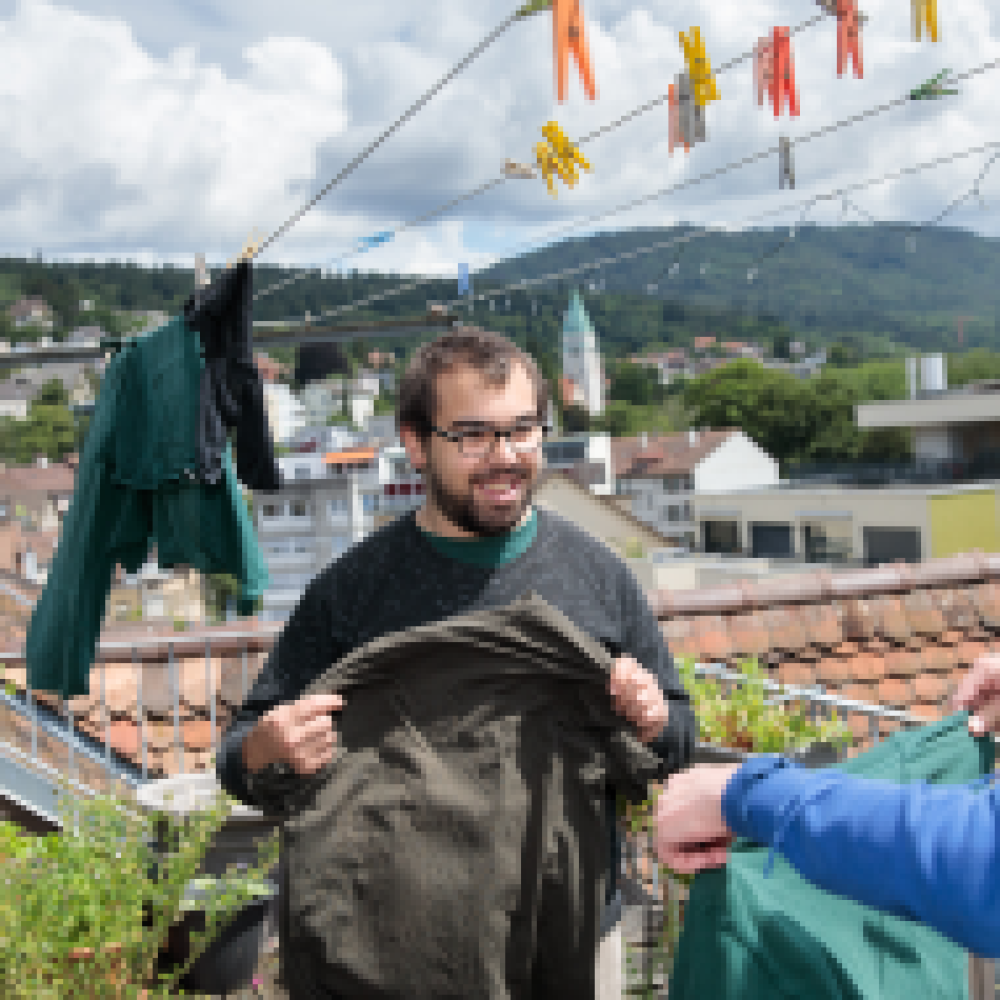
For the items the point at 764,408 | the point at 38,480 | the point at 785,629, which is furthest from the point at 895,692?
the point at 764,408

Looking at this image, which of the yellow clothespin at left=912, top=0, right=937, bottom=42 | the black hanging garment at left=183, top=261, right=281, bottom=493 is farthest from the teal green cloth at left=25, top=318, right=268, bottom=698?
the yellow clothespin at left=912, top=0, right=937, bottom=42

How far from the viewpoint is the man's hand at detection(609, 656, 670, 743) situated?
1476 millimetres

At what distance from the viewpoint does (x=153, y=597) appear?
136ft

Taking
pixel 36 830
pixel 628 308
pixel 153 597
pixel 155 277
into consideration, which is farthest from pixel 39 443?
pixel 36 830

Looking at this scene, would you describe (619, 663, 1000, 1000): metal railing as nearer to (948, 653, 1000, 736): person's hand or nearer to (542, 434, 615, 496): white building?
(948, 653, 1000, 736): person's hand

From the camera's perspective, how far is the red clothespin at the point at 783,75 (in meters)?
4.95

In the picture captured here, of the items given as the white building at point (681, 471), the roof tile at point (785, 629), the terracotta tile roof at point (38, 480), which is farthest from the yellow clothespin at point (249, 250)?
the terracotta tile roof at point (38, 480)

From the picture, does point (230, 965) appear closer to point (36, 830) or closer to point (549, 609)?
point (36, 830)

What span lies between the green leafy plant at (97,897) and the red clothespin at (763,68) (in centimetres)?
435

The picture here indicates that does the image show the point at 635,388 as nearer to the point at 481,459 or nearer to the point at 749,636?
the point at 749,636

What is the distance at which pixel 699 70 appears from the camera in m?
4.61

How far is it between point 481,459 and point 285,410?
113341mm

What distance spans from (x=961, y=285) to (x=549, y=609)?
125m

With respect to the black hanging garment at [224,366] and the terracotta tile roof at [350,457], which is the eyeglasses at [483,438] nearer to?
the black hanging garment at [224,366]
